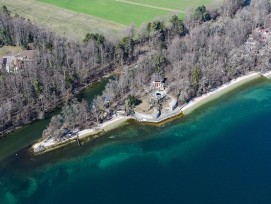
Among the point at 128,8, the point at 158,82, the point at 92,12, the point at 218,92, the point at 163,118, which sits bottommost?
the point at 163,118

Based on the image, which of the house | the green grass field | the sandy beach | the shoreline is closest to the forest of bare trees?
the sandy beach

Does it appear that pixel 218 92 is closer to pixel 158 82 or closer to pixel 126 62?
pixel 158 82

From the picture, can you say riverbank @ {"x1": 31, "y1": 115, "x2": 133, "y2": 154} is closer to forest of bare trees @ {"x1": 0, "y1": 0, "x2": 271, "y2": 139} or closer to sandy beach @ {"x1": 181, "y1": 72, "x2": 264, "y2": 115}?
forest of bare trees @ {"x1": 0, "y1": 0, "x2": 271, "y2": 139}

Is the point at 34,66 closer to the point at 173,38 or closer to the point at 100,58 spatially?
the point at 100,58

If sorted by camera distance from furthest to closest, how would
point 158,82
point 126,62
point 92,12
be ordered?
point 92,12
point 126,62
point 158,82

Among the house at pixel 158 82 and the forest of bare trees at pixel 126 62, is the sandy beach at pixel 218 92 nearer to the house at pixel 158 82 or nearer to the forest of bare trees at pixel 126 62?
the forest of bare trees at pixel 126 62

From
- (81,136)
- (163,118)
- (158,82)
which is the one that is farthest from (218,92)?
(81,136)

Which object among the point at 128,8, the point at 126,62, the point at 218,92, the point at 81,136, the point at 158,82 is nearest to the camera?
the point at 81,136
